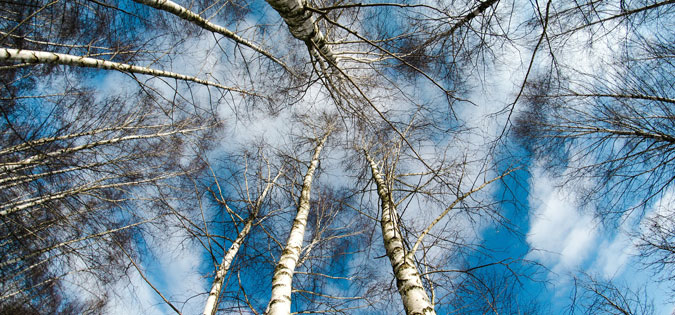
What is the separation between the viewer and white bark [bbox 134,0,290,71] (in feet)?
7.64

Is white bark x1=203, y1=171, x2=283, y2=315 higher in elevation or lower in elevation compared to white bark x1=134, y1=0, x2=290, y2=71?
lower

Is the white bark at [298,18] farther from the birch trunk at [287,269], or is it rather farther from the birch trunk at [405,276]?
the birch trunk at [287,269]

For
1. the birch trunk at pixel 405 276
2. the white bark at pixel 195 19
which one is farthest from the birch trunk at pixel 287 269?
the white bark at pixel 195 19

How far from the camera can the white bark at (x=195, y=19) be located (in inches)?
91.7

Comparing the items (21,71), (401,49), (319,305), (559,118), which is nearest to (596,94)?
(559,118)

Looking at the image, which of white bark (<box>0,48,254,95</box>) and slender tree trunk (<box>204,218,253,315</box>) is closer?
white bark (<box>0,48,254,95</box>)

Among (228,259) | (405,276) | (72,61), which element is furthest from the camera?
(228,259)

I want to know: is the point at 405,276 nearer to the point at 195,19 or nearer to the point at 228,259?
the point at 228,259

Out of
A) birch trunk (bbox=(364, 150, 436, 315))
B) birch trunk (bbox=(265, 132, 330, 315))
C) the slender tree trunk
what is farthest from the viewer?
the slender tree trunk

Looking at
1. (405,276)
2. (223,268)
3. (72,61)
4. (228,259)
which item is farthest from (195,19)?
(405,276)

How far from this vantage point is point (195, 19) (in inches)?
102

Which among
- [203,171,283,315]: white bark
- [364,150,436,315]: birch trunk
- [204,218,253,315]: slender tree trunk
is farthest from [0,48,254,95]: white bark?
[364,150,436,315]: birch trunk

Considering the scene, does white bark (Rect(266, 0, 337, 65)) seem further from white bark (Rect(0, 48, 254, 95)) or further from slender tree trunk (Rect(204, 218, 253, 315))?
slender tree trunk (Rect(204, 218, 253, 315))

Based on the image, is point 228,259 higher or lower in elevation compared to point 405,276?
higher
